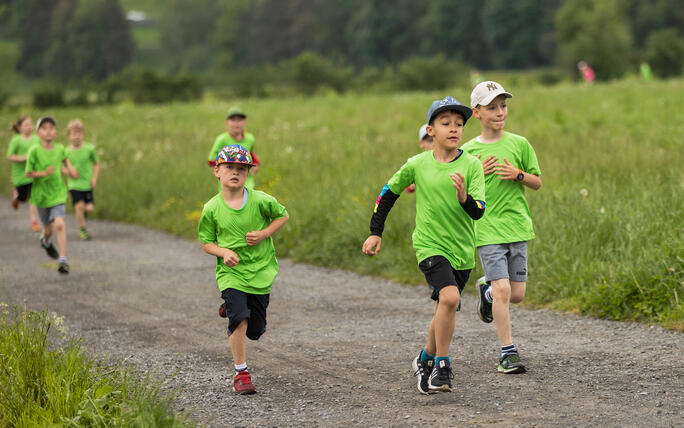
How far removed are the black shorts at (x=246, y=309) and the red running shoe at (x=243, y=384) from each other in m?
0.30

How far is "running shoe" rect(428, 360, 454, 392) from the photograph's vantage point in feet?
17.9

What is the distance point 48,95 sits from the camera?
4756 cm

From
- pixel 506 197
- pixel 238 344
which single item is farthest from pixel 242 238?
pixel 506 197

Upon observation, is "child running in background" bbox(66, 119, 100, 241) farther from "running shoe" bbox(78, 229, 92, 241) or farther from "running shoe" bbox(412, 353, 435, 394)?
"running shoe" bbox(412, 353, 435, 394)

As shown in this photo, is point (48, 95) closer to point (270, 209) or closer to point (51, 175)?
point (51, 175)

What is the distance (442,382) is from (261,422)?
1.14 meters

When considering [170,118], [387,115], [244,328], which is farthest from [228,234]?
[170,118]

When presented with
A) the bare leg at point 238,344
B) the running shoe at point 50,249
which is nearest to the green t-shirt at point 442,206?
the bare leg at point 238,344

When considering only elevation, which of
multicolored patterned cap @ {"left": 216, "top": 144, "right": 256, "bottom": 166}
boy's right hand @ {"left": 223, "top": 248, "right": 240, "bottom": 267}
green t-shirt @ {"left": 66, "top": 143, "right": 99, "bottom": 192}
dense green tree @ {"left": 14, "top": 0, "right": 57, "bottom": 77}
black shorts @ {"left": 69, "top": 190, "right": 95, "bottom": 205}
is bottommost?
boy's right hand @ {"left": 223, "top": 248, "right": 240, "bottom": 267}

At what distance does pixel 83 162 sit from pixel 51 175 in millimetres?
2964

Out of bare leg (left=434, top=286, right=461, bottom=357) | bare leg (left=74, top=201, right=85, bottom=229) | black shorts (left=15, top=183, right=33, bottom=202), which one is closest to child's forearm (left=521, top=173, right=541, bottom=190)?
bare leg (left=434, top=286, right=461, bottom=357)

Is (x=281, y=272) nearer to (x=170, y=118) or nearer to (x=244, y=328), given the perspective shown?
(x=244, y=328)

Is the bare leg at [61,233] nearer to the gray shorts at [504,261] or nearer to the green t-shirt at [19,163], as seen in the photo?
the green t-shirt at [19,163]

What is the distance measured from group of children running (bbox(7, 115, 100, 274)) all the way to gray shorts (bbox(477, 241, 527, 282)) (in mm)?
6802
